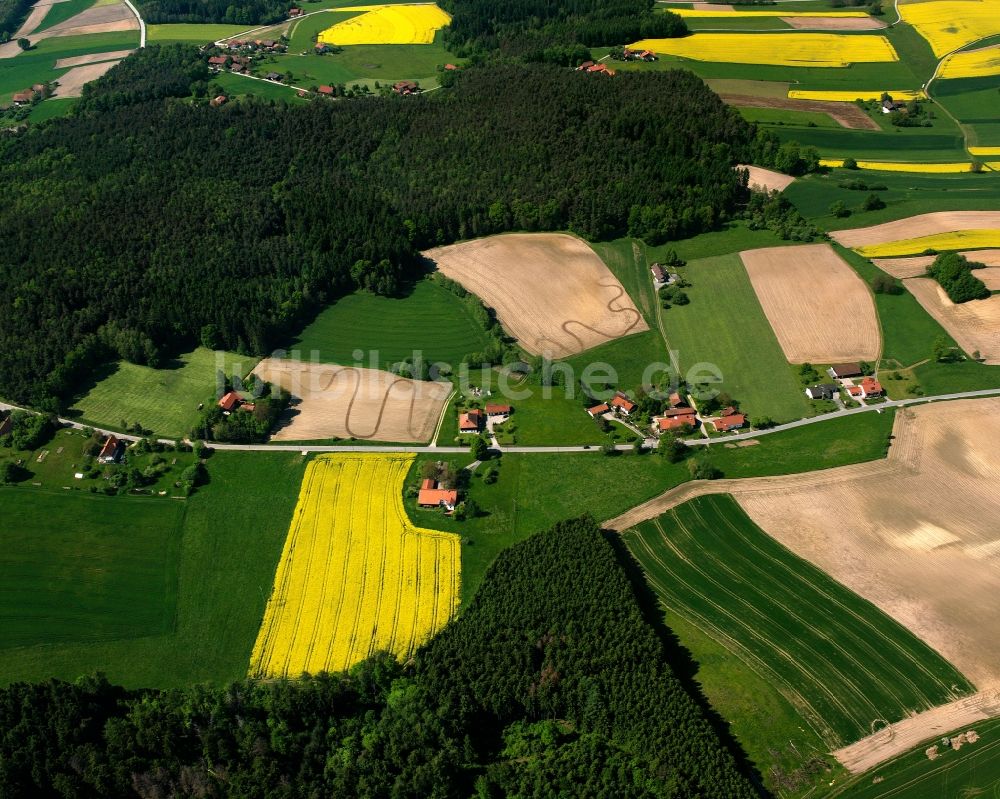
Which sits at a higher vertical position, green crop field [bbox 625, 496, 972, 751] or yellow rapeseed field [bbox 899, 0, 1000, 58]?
yellow rapeseed field [bbox 899, 0, 1000, 58]

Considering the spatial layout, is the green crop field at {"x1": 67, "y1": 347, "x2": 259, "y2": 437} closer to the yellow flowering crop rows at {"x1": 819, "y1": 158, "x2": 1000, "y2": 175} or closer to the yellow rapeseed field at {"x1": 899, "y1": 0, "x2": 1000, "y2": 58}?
the yellow flowering crop rows at {"x1": 819, "y1": 158, "x2": 1000, "y2": 175}

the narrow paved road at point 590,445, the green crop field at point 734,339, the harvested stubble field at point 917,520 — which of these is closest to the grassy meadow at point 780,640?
the harvested stubble field at point 917,520

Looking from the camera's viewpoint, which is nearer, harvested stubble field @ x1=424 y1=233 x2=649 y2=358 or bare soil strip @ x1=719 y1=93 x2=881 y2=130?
harvested stubble field @ x1=424 y1=233 x2=649 y2=358

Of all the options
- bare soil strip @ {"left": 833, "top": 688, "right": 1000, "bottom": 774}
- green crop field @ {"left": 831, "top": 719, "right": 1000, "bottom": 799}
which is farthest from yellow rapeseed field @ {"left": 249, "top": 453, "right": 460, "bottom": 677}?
green crop field @ {"left": 831, "top": 719, "right": 1000, "bottom": 799}

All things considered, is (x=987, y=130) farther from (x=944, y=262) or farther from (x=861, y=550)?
(x=861, y=550)

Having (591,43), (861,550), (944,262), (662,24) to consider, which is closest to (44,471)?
(861,550)
